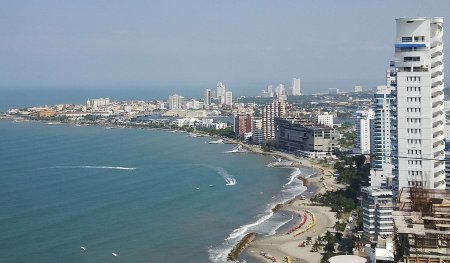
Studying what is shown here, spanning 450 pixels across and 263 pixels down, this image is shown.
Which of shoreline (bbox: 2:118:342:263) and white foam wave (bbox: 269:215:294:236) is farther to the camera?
white foam wave (bbox: 269:215:294:236)

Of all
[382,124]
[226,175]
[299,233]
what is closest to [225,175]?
[226,175]

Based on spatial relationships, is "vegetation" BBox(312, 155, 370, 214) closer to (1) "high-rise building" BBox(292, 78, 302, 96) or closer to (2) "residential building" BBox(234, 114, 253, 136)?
(2) "residential building" BBox(234, 114, 253, 136)

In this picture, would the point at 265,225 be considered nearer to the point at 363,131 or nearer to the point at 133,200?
the point at 133,200

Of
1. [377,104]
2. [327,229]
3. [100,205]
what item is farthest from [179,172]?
[327,229]

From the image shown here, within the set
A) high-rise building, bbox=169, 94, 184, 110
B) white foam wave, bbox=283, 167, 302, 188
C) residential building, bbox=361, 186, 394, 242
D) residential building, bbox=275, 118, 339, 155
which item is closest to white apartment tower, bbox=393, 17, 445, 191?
residential building, bbox=361, 186, 394, 242

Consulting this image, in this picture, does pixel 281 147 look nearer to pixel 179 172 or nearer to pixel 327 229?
pixel 179 172
